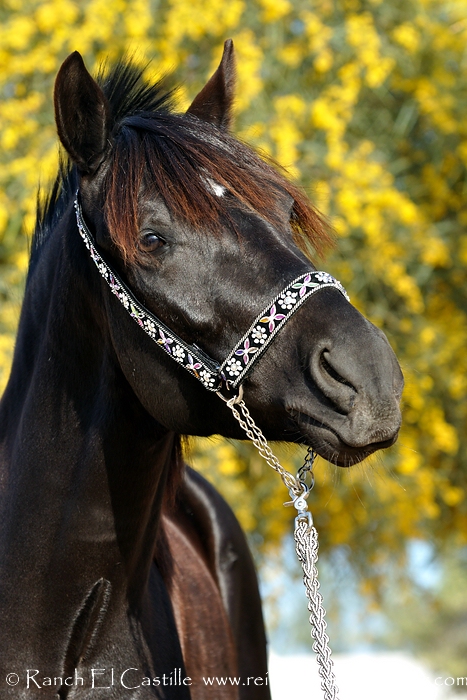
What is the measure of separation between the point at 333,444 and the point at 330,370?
0.14 metres

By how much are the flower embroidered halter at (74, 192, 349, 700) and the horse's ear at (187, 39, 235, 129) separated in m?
0.76

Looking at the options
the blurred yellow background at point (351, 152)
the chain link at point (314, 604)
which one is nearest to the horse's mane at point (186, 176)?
the chain link at point (314, 604)

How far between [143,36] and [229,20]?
638mm

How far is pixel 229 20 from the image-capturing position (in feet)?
20.3

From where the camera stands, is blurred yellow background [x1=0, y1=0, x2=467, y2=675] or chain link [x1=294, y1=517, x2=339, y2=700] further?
blurred yellow background [x1=0, y1=0, x2=467, y2=675]

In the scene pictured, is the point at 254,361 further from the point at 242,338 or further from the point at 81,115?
the point at 81,115

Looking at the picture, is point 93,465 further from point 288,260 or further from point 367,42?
point 367,42

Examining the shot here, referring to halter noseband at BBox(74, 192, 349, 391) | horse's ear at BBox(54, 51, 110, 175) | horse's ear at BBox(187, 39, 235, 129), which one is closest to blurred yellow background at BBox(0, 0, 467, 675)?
horse's ear at BBox(187, 39, 235, 129)

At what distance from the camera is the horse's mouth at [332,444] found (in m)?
1.62

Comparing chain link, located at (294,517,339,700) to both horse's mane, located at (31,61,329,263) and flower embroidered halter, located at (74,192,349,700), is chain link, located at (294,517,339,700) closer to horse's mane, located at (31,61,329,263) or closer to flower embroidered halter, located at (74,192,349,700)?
flower embroidered halter, located at (74,192,349,700)

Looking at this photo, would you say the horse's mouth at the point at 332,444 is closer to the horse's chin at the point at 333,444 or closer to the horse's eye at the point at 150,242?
the horse's chin at the point at 333,444

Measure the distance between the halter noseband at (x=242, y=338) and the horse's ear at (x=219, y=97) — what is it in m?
0.66

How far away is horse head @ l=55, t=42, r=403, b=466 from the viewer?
1.62 metres

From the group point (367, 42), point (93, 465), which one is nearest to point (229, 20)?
point (367, 42)
